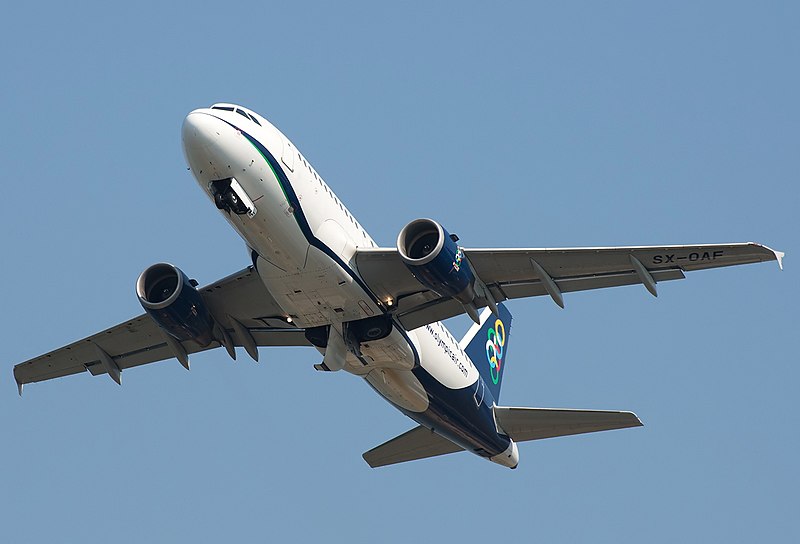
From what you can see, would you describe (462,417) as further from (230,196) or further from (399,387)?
(230,196)

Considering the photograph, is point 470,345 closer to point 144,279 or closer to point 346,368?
point 346,368

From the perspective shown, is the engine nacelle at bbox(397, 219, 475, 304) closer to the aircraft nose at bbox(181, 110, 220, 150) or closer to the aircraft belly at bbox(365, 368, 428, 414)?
the aircraft belly at bbox(365, 368, 428, 414)

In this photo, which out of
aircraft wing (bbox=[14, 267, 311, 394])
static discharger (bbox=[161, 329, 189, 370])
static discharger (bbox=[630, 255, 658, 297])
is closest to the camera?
static discharger (bbox=[630, 255, 658, 297])

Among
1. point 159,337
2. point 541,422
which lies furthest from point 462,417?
point 159,337

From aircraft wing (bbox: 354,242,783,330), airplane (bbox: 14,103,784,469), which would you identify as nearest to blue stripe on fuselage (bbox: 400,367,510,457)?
airplane (bbox: 14,103,784,469)

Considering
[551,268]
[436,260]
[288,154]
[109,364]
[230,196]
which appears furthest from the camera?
[109,364]

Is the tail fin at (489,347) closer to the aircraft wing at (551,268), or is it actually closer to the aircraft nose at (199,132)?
the aircraft wing at (551,268)

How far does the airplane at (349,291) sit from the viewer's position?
2834 cm

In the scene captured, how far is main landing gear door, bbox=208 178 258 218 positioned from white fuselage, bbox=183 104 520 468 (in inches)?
4.0

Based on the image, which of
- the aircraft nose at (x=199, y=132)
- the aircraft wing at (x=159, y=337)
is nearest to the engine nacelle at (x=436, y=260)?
the aircraft wing at (x=159, y=337)

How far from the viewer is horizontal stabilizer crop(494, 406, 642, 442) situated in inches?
1384

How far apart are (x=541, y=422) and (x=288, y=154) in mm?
12155

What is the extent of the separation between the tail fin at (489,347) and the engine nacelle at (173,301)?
8.93 metres

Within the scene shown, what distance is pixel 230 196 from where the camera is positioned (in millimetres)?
27969
